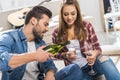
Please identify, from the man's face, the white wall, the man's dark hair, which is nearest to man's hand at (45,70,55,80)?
the man's face

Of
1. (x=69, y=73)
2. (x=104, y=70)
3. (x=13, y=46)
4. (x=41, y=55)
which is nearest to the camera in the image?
(x=41, y=55)

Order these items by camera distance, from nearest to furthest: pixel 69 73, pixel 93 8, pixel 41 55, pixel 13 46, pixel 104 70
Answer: pixel 41 55 → pixel 13 46 → pixel 69 73 → pixel 104 70 → pixel 93 8

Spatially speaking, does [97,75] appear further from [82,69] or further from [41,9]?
[41,9]

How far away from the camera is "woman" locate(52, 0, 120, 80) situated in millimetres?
1911

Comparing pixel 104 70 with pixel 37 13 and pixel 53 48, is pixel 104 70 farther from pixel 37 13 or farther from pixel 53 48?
pixel 37 13

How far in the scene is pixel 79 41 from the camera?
1956mm

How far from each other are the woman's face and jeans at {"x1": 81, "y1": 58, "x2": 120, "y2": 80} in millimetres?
400

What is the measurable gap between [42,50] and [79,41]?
0.58m

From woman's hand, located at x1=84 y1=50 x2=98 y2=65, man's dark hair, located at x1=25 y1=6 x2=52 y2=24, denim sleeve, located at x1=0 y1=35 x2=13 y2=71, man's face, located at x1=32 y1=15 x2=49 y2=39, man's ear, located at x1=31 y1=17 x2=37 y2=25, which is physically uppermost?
man's dark hair, located at x1=25 y1=6 x2=52 y2=24

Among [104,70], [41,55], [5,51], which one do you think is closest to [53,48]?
[41,55]

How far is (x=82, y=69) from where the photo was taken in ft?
6.44

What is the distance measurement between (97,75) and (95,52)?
9.3 inches

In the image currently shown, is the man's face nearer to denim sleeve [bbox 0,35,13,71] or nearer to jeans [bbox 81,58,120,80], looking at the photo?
denim sleeve [bbox 0,35,13,71]

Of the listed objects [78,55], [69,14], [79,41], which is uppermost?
[69,14]
